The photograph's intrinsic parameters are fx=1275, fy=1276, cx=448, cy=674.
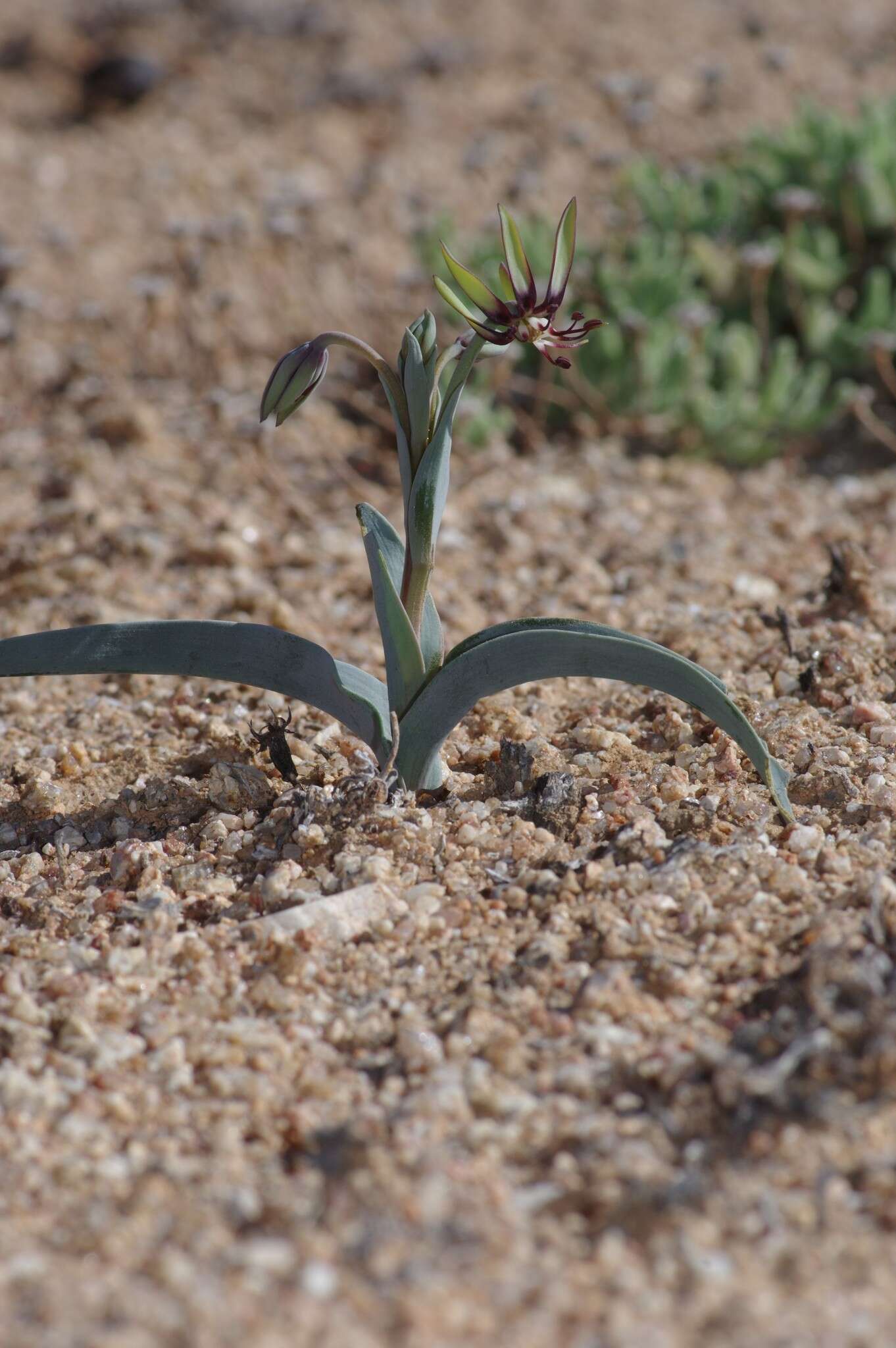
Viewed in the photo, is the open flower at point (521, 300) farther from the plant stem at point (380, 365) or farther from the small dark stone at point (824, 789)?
the small dark stone at point (824, 789)

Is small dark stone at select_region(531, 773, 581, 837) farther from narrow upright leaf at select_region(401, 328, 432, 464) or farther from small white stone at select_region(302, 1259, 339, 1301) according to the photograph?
small white stone at select_region(302, 1259, 339, 1301)

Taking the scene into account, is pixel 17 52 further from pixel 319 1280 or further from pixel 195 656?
pixel 319 1280

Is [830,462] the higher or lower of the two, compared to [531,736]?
higher

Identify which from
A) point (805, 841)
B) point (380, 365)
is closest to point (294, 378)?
point (380, 365)

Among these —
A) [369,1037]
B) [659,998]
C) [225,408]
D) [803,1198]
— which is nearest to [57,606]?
[225,408]

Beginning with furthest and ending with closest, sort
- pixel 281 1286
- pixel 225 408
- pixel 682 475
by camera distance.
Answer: pixel 225 408, pixel 682 475, pixel 281 1286

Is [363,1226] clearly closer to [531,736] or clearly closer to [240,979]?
[240,979]

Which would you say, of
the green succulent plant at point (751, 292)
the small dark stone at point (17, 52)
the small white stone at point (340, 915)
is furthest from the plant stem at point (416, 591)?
the small dark stone at point (17, 52)
